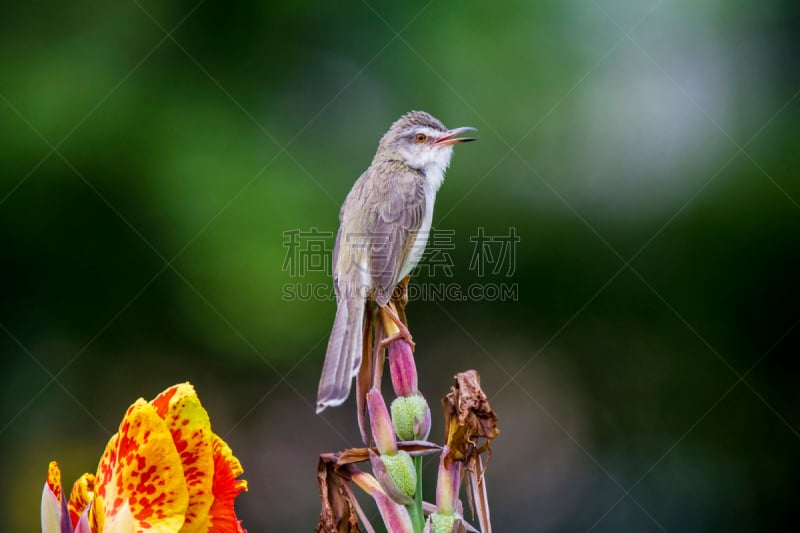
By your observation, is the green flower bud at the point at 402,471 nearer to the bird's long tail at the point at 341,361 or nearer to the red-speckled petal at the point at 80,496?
the bird's long tail at the point at 341,361

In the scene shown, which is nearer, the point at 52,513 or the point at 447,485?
the point at 52,513

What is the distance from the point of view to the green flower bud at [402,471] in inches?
36.1

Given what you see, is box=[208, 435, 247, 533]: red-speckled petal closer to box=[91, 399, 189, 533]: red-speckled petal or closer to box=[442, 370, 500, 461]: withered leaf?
box=[91, 399, 189, 533]: red-speckled petal

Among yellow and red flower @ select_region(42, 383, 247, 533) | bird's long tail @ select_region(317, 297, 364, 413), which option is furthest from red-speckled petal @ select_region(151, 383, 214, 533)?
bird's long tail @ select_region(317, 297, 364, 413)

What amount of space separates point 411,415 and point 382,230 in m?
0.98

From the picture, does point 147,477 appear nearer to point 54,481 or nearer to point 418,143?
point 54,481

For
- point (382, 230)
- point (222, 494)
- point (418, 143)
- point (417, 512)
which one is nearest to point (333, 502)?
point (417, 512)

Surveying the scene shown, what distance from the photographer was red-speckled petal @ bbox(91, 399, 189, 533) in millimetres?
662

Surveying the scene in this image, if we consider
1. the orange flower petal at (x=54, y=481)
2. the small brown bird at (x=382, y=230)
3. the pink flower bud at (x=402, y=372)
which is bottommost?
the orange flower petal at (x=54, y=481)

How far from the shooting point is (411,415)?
38.1 inches

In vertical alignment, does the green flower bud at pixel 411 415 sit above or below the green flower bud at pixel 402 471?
above

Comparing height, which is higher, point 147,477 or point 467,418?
point 467,418

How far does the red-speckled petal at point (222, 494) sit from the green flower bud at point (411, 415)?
0.25 metres

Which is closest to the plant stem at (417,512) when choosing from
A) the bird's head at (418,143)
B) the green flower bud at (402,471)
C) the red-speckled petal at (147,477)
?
the green flower bud at (402,471)
